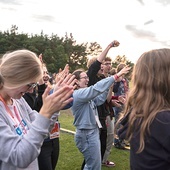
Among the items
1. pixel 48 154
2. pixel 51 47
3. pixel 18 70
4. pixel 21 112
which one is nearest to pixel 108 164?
pixel 48 154

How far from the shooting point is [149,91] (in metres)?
2.06

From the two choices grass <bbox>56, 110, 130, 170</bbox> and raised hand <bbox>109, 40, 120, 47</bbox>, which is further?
grass <bbox>56, 110, 130, 170</bbox>

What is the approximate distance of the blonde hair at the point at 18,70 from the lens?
2.04 meters

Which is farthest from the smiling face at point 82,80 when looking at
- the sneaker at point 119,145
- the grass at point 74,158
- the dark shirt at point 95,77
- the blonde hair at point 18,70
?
the sneaker at point 119,145

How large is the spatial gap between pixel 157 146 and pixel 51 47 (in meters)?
59.4

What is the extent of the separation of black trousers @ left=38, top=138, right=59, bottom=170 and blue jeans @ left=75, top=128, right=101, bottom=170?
1.62 ft

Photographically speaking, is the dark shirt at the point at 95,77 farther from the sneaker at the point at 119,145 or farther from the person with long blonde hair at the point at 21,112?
the person with long blonde hair at the point at 21,112

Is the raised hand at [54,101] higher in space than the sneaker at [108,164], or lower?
higher

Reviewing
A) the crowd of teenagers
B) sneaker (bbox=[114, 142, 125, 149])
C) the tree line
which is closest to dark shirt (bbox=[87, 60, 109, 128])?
sneaker (bbox=[114, 142, 125, 149])

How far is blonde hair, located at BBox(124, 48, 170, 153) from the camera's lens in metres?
1.99

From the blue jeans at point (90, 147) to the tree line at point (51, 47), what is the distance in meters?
47.5

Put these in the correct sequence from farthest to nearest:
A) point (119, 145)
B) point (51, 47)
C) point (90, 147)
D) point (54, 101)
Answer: point (51, 47) < point (119, 145) < point (90, 147) < point (54, 101)

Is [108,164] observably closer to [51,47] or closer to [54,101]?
[54,101]

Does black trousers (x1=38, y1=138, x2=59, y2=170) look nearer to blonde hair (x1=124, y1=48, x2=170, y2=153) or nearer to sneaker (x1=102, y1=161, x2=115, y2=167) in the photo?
blonde hair (x1=124, y1=48, x2=170, y2=153)
